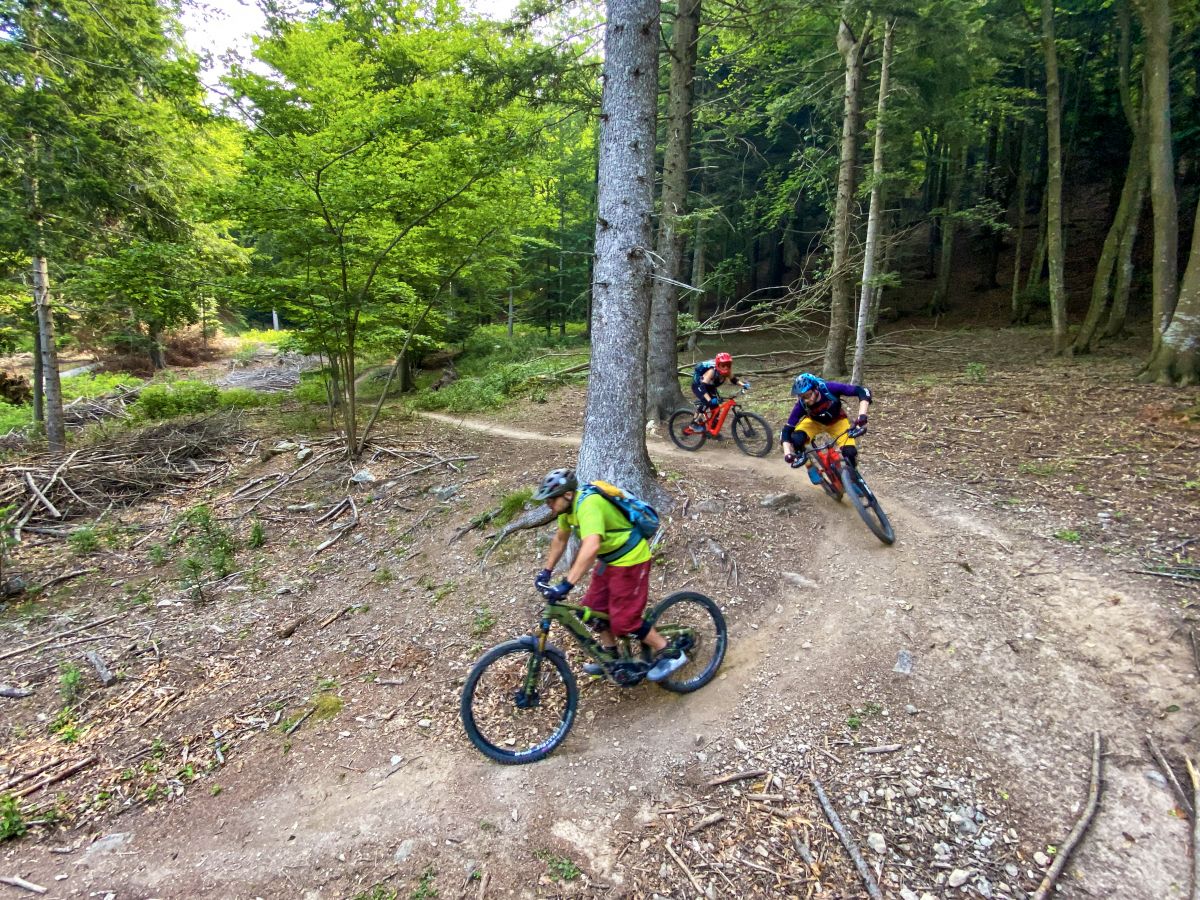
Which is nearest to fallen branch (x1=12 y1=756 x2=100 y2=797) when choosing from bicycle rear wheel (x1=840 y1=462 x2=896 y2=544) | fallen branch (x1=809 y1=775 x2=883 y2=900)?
fallen branch (x1=809 y1=775 x2=883 y2=900)

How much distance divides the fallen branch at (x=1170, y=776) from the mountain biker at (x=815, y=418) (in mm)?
3261

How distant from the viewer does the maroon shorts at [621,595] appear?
12.7 ft

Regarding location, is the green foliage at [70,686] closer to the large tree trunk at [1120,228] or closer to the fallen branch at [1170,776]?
the fallen branch at [1170,776]

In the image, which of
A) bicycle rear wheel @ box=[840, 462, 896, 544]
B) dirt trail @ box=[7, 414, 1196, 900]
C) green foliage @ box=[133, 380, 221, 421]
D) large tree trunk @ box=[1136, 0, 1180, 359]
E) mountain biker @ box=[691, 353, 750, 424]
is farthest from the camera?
green foliage @ box=[133, 380, 221, 421]

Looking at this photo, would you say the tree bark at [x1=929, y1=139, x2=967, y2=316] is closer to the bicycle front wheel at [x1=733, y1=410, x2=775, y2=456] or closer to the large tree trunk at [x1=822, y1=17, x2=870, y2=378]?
→ the large tree trunk at [x1=822, y1=17, x2=870, y2=378]

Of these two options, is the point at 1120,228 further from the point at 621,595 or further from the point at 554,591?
the point at 554,591

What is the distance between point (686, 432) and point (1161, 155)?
10.1 m

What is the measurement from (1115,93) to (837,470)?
2481 cm

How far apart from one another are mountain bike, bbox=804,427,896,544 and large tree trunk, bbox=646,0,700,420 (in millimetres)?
3092

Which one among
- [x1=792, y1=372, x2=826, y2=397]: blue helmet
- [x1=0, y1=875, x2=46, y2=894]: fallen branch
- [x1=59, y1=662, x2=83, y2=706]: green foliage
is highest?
[x1=792, y1=372, x2=826, y2=397]: blue helmet

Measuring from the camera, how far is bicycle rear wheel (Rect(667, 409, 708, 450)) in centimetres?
943

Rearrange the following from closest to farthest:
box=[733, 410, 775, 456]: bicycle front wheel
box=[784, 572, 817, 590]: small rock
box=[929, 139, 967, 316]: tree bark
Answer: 1. box=[784, 572, 817, 590]: small rock
2. box=[733, 410, 775, 456]: bicycle front wheel
3. box=[929, 139, 967, 316]: tree bark

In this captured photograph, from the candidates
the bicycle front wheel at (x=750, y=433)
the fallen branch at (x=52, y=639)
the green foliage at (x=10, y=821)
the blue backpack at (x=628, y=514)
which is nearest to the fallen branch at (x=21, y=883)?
the green foliage at (x=10, y=821)

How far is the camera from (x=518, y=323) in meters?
29.1
